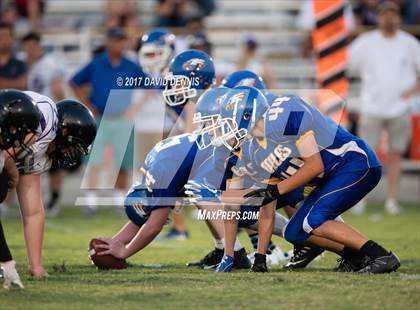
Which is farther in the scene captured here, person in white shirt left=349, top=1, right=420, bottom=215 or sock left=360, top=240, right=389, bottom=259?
person in white shirt left=349, top=1, right=420, bottom=215

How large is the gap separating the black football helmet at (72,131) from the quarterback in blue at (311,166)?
87 centimetres

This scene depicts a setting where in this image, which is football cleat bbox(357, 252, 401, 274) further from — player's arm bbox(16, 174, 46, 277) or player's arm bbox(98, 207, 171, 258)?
player's arm bbox(16, 174, 46, 277)

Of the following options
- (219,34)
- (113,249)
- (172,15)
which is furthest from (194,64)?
(219,34)

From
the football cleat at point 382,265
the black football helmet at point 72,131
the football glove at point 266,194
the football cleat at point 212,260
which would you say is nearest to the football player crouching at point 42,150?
the black football helmet at point 72,131

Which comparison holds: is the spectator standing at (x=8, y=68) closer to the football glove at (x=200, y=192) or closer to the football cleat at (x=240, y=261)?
the football glove at (x=200, y=192)

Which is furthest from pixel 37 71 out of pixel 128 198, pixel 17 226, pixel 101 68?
pixel 128 198

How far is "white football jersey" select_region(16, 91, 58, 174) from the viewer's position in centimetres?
599

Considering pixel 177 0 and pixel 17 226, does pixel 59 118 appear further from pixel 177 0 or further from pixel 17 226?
pixel 177 0

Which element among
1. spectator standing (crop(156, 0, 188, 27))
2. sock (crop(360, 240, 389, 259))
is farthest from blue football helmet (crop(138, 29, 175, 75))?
spectator standing (crop(156, 0, 188, 27))

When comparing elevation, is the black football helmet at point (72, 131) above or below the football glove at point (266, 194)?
above

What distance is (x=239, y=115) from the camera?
6.22 meters

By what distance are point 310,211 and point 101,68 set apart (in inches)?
222

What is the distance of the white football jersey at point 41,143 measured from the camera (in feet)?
19.6

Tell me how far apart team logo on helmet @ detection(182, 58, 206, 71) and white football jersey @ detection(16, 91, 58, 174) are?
153 centimetres
